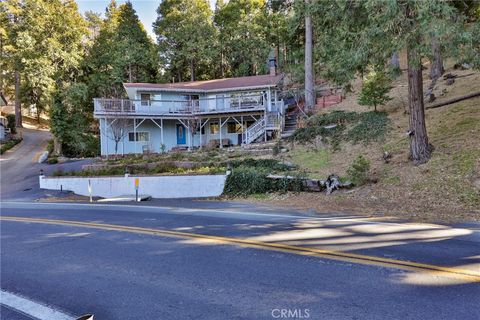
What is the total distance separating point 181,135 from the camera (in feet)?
100

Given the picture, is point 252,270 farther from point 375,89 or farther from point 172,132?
point 172,132

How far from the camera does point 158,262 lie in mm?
5406

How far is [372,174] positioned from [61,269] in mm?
10098

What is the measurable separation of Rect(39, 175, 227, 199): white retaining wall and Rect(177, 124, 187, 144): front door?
12.2 meters

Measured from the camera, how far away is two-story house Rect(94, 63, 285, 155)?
26.7 m

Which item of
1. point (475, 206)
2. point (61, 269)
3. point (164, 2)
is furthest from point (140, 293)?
point (164, 2)

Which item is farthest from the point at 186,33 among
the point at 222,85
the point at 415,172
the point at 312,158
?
the point at 415,172

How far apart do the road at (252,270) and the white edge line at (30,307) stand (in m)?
0.06

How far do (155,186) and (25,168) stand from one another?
16.4m

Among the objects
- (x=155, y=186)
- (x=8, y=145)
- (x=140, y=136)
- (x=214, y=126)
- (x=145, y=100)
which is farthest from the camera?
(x=8, y=145)

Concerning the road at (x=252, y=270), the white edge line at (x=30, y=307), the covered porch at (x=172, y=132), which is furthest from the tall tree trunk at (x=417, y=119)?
the covered porch at (x=172, y=132)

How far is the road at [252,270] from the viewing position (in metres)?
3.76

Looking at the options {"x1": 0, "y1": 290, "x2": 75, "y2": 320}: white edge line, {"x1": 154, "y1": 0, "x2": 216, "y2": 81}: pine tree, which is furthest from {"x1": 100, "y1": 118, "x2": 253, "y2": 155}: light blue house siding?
{"x1": 0, "y1": 290, "x2": 75, "y2": 320}: white edge line

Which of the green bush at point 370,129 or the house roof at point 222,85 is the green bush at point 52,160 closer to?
the house roof at point 222,85
